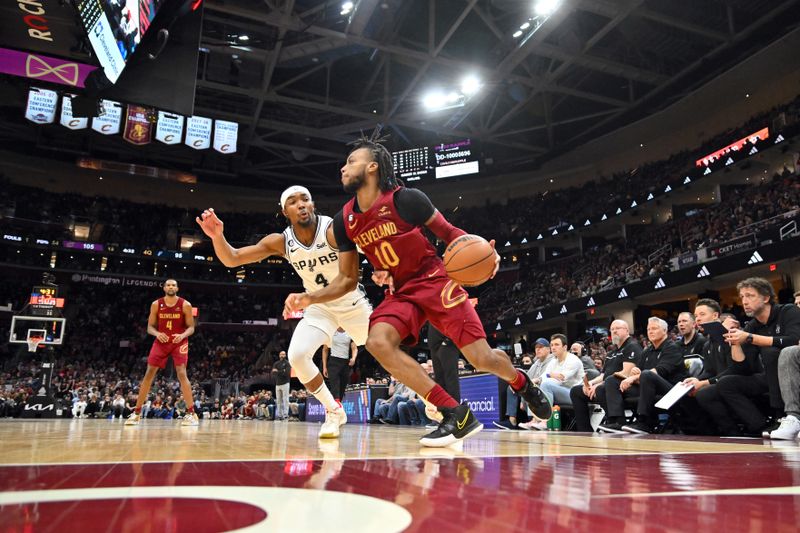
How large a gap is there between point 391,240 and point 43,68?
6.03 meters

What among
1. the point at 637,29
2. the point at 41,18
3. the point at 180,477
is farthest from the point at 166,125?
the point at 180,477

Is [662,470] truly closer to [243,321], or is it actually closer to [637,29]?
[637,29]

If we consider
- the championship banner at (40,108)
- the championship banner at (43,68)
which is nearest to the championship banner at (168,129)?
the championship banner at (40,108)

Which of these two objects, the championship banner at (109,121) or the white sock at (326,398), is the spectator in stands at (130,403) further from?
the white sock at (326,398)

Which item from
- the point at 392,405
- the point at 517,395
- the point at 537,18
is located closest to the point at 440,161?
the point at 537,18

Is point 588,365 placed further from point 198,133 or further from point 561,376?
point 198,133

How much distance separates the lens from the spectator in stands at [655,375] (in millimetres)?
5387

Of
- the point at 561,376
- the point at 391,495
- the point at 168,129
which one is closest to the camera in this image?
the point at 391,495

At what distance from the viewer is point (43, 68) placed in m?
6.90

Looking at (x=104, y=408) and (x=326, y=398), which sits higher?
(x=326, y=398)

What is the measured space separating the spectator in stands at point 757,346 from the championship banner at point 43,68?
293 inches


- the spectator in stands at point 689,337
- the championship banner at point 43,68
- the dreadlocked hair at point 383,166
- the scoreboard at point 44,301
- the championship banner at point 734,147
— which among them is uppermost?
the championship banner at point 734,147

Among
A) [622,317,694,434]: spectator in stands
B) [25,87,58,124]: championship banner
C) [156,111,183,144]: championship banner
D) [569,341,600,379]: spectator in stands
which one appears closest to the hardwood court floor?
[622,317,694,434]: spectator in stands

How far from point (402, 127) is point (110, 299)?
18.1 metres
